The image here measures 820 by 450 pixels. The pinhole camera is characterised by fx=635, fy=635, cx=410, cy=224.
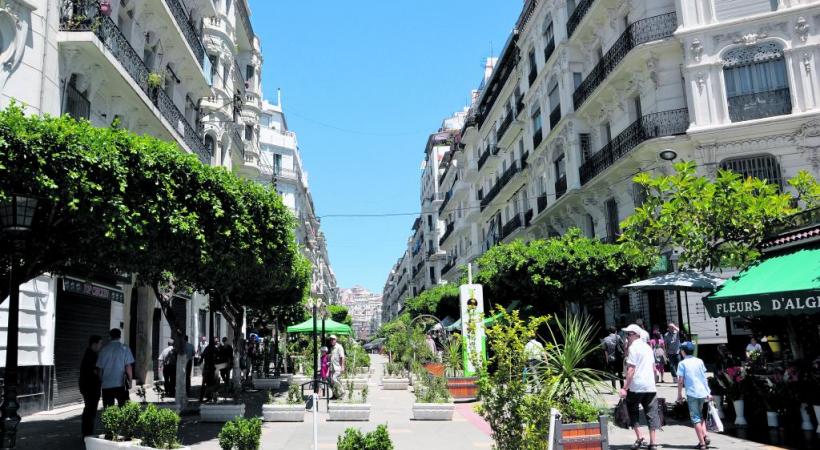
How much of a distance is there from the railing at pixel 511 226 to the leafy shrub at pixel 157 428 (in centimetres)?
3096

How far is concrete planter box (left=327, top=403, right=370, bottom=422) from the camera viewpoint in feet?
44.0

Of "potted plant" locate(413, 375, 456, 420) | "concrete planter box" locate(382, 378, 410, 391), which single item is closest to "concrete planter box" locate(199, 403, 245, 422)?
"potted plant" locate(413, 375, 456, 420)

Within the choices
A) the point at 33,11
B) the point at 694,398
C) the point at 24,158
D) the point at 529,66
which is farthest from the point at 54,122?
the point at 529,66

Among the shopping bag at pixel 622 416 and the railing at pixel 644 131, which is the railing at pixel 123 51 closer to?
the shopping bag at pixel 622 416

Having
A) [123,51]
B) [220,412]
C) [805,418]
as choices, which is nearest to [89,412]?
[220,412]

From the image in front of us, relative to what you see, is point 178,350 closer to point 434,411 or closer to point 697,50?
point 434,411

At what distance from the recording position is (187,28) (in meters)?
23.7

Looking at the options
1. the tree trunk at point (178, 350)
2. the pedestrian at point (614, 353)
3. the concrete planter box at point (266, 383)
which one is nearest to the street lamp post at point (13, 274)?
the tree trunk at point (178, 350)

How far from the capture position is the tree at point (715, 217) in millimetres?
11898

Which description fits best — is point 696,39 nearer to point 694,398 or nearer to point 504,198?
point 694,398

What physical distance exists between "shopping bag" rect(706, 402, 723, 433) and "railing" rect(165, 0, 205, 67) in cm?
1969

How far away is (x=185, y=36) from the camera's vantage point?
23250 millimetres

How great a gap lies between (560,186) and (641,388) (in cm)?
2279

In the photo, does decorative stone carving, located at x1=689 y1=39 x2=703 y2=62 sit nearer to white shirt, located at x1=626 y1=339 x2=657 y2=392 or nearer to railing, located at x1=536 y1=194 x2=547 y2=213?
railing, located at x1=536 y1=194 x2=547 y2=213
